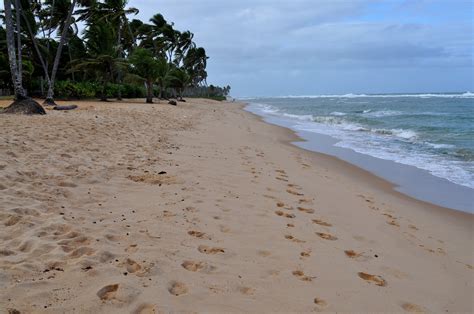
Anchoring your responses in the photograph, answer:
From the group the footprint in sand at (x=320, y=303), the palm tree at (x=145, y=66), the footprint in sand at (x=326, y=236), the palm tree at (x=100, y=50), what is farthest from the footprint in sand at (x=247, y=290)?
the palm tree at (x=145, y=66)

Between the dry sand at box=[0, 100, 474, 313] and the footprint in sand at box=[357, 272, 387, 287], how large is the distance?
0.4 inches

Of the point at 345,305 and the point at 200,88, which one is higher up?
the point at 200,88

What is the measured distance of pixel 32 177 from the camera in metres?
4.86

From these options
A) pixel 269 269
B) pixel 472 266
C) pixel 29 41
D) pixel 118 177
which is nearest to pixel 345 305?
pixel 269 269

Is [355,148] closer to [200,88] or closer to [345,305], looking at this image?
[345,305]

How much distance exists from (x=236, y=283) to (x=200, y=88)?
7588 cm

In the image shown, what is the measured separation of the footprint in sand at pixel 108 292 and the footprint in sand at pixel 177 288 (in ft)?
1.23

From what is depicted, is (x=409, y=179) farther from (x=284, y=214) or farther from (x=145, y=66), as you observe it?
(x=145, y=66)

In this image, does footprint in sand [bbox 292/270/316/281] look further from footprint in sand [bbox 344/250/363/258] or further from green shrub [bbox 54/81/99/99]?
green shrub [bbox 54/81/99/99]

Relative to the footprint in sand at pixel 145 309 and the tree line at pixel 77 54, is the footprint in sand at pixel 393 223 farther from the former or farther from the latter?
the tree line at pixel 77 54

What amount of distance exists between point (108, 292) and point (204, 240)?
1221 mm

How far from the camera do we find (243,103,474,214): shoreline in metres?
6.75

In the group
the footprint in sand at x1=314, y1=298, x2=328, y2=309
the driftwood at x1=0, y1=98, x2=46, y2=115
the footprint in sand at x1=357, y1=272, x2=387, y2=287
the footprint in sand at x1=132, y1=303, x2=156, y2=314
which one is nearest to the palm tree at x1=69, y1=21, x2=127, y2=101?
the driftwood at x1=0, y1=98, x2=46, y2=115

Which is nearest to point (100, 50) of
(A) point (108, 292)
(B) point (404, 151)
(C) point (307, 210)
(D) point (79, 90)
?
(D) point (79, 90)
